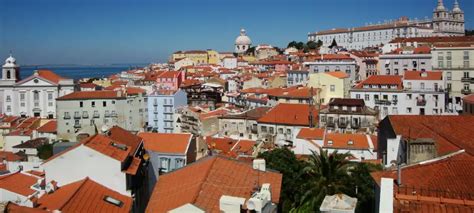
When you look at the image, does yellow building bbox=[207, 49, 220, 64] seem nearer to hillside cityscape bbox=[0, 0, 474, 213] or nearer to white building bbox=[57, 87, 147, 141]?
hillside cityscape bbox=[0, 0, 474, 213]

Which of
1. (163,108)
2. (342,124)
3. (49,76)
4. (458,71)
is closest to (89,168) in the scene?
(342,124)

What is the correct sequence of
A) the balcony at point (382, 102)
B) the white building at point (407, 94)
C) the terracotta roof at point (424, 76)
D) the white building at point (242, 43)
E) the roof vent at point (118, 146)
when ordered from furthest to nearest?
the white building at point (242, 43) < the balcony at point (382, 102) < the terracotta roof at point (424, 76) < the white building at point (407, 94) < the roof vent at point (118, 146)

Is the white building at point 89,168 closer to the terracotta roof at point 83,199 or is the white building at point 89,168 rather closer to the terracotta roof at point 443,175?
the terracotta roof at point 83,199

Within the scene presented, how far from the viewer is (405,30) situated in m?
99.5

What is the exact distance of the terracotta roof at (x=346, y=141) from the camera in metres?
29.8

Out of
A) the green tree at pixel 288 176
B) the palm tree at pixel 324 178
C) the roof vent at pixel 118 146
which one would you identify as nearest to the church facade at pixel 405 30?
the green tree at pixel 288 176

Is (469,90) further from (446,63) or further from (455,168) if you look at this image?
(455,168)

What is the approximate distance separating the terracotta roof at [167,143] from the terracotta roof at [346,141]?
8343 millimetres

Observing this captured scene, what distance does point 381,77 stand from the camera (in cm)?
4297

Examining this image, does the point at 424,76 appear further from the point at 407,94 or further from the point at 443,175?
the point at 443,175

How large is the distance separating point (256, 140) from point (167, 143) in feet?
36.3

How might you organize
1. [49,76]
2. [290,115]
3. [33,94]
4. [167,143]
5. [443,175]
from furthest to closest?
[49,76] → [33,94] → [290,115] → [167,143] → [443,175]

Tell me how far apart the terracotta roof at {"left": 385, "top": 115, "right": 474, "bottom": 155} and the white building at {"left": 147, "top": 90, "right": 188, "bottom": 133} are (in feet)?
109

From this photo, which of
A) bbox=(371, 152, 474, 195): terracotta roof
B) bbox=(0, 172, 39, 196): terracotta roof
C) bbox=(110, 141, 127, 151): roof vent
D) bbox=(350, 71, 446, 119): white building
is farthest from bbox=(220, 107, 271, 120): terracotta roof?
bbox=(371, 152, 474, 195): terracotta roof
